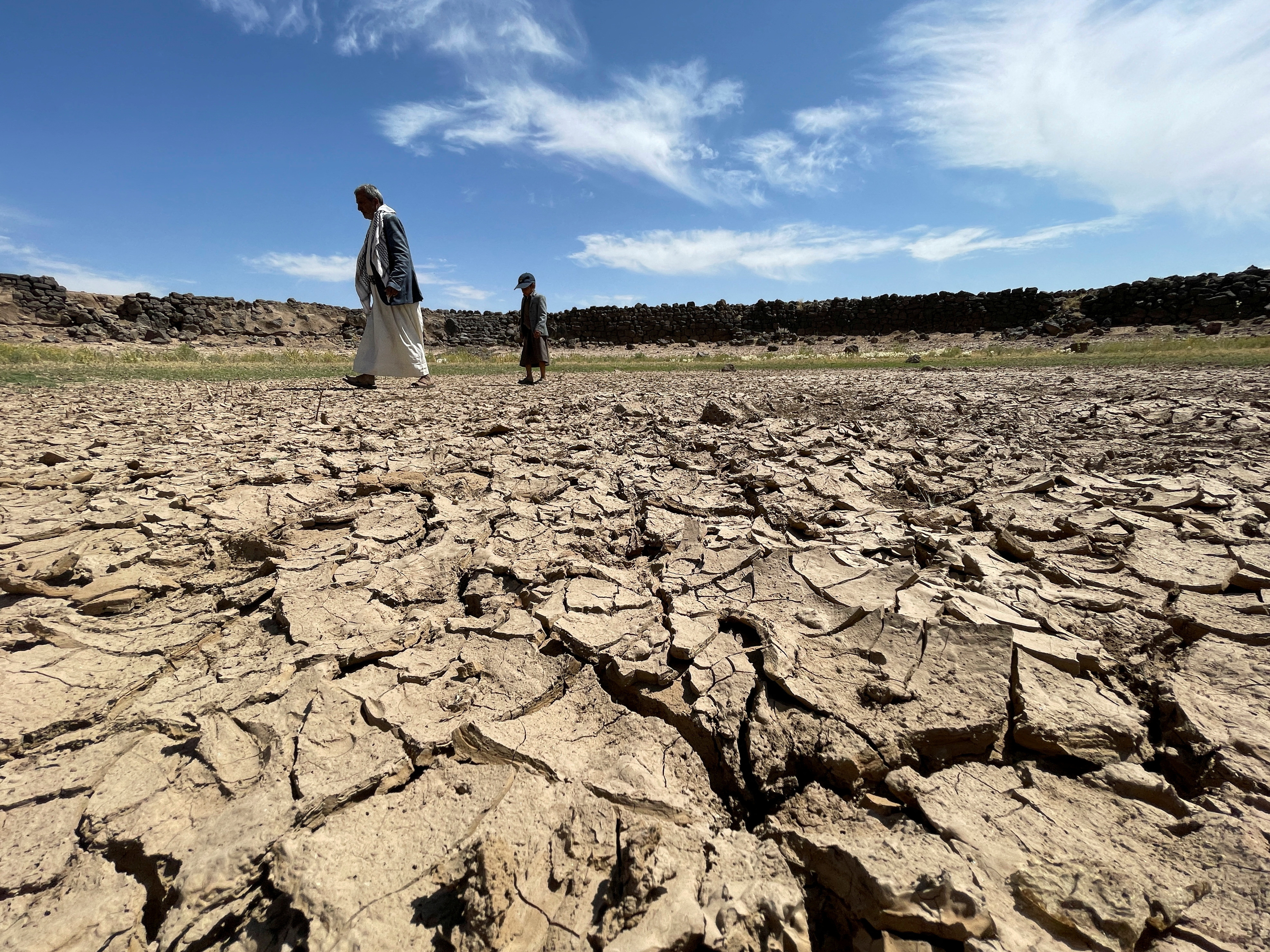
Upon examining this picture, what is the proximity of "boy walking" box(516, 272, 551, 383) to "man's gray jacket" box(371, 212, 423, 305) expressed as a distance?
1508mm

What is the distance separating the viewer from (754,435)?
3.38m

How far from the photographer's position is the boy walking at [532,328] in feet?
22.0

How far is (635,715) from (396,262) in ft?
17.7

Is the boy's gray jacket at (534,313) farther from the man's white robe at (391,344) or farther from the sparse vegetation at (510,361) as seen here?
the sparse vegetation at (510,361)

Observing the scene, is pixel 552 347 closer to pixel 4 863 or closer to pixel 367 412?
pixel 367 412

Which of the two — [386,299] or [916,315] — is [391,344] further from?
[916,315]

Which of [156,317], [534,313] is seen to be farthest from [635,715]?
[156,317]

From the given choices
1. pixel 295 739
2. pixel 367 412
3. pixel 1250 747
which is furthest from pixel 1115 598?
pixel 367 412

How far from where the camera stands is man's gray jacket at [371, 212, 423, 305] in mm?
5328

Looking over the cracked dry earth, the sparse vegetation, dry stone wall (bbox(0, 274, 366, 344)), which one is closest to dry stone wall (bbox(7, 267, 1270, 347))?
dry stone wall (bbox(0, 274, 366, 344))

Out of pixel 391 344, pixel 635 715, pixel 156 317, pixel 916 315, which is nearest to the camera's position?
pixel 635 715

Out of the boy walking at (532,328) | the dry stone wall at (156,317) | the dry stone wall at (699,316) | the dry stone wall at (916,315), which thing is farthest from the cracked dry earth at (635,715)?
the dry stone wall at (916,315)

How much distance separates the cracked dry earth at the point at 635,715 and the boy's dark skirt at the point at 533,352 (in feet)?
15.9

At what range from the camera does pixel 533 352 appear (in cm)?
705
